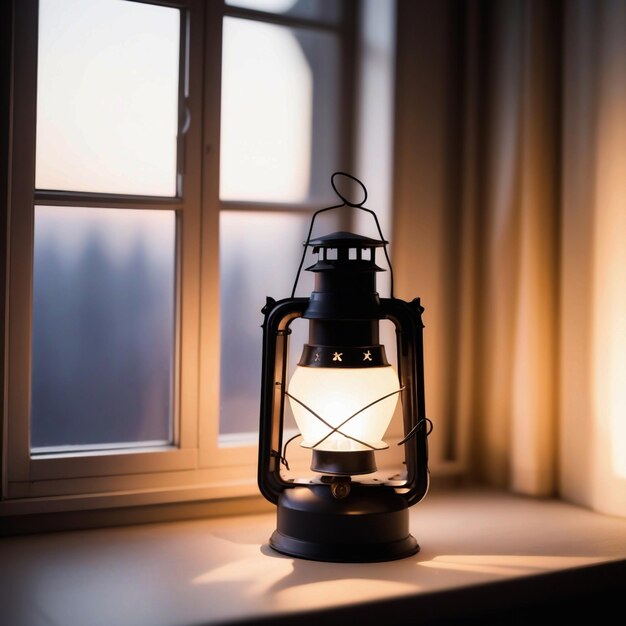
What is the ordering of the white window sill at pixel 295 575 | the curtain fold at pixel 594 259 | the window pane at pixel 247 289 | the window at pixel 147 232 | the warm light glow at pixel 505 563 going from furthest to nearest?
1. the window pane at pixel 247 289
2. the curtain fold at pixel 594 259
3. the window at pixel 147 232
4. the warm light glow at pixel 505 563
5. the white window sill at pixel 295 575

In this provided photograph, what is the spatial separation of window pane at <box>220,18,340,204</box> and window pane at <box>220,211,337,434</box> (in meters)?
0.06

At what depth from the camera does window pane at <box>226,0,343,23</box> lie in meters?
1.89

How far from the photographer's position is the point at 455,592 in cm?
141

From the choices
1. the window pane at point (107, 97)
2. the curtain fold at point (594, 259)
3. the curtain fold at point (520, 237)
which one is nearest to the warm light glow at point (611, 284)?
the curtain fold at point (594, 259)

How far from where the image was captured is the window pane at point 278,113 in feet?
6.22

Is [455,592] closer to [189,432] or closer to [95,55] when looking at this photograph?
[189,432]

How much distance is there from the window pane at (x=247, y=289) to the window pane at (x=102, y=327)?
13cm

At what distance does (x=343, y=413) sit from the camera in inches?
61.5

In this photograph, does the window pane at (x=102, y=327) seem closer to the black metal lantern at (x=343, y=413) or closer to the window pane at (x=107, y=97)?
the window pane at (x=107, y=97)

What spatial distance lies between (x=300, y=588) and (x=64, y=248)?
777 millimetres

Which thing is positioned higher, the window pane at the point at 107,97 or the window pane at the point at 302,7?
the window pane at the point at 302,7

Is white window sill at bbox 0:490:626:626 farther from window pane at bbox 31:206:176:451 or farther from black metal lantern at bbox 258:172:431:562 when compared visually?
window pane at bbox 31:206:176:451

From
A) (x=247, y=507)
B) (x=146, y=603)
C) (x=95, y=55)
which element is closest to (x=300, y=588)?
(x=146, y=603)

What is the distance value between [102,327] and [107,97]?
438 millimetres
